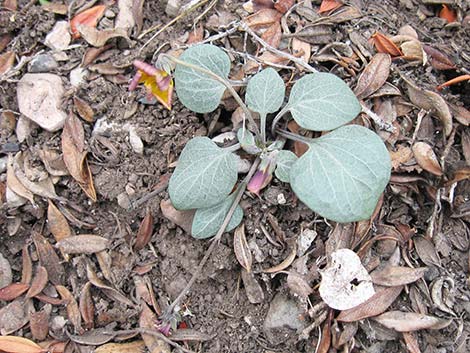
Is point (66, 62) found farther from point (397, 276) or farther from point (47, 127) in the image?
point (397, 276)

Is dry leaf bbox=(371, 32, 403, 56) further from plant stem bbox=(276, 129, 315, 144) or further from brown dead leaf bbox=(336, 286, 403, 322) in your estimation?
brown dead leaf bbox=(336, 286, 403, 322)

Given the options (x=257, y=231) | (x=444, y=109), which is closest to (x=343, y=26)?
(x=444, y=109)

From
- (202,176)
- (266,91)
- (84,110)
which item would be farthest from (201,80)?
(84,110)

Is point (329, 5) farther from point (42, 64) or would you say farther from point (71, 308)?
point (71, 308)

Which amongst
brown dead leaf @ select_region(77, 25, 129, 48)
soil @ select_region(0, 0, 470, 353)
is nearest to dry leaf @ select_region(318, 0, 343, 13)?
soil @ select_region(0, 0, 470, 353)

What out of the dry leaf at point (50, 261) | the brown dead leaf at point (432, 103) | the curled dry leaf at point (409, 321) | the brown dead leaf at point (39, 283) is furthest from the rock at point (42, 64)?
the curled dry leaf at point (409, 321)

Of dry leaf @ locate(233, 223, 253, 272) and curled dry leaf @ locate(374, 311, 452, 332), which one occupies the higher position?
dry leaf @ locate(233, 223, 253, 272)
